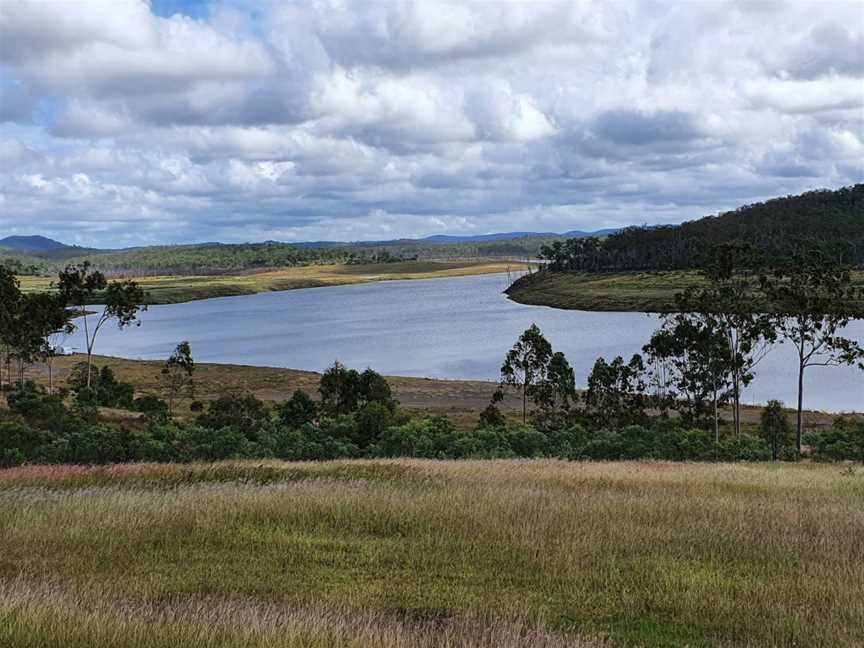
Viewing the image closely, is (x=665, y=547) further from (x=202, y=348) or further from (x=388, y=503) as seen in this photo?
(x=202, y=348)

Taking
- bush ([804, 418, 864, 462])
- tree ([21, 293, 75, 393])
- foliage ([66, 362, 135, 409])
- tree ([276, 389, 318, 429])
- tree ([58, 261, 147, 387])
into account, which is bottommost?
foliage ([66, 362, 135, 409])

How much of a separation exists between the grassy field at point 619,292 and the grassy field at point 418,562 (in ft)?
425

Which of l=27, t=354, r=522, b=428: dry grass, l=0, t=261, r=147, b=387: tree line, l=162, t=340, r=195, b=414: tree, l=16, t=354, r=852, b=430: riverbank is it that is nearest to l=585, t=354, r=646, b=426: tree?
l=16, t=354, r=852, b=430: riverbank

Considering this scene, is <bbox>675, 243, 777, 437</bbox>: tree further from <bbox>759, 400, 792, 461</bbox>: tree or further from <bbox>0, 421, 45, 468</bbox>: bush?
<bbox>0, 421, 45, 468</bbox>: bush

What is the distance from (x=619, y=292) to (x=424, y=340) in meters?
61.2

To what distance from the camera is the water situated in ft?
267

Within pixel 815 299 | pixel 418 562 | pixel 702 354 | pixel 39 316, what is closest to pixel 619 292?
pixel 702 354

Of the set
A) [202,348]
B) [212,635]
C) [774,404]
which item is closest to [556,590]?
[212,635]

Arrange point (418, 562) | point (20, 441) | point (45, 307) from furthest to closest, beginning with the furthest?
1. point (45, 307)
2. point (20, 441)
3. point (418, 562)

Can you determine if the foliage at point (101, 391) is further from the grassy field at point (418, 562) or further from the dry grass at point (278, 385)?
the grassy field at point (418, 562)

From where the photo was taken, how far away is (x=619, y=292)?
16762 cm

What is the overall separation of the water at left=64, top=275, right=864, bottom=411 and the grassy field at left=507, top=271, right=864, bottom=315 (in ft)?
19.5

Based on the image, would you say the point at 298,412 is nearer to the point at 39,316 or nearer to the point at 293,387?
the point at 39,316

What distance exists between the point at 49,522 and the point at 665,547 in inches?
320
